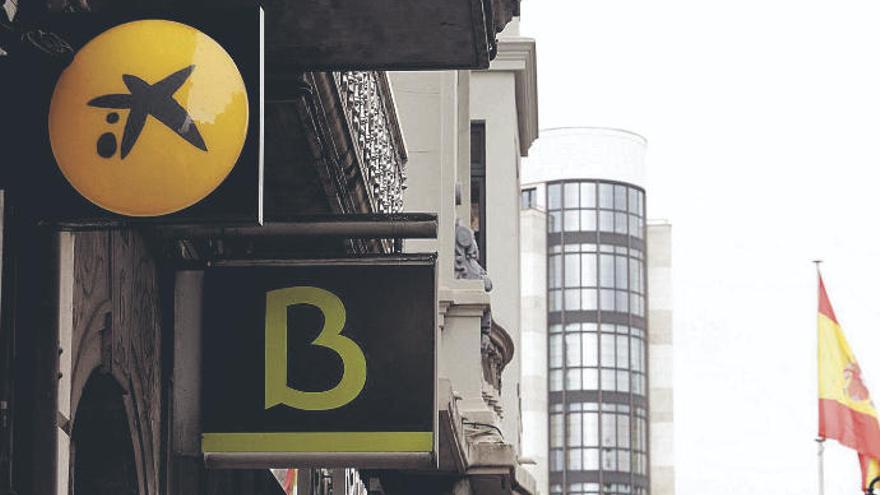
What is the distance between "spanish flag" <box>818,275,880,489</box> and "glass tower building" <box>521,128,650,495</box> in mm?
51572

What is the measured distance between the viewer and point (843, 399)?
5062 cm

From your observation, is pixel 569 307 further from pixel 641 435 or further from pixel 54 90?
pixel 54 90

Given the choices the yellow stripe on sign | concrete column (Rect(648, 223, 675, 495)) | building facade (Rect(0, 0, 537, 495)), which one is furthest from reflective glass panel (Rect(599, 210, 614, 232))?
the yellow stripe on sign

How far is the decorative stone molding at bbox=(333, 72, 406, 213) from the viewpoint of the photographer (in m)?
12.9

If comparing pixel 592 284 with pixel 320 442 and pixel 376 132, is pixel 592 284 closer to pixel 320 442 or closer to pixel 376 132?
pixel 376 132

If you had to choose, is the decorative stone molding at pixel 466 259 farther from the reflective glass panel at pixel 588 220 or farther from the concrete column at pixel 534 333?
the reflective glass panel at pixel 588 220

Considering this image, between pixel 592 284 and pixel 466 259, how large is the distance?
8179 centimetres

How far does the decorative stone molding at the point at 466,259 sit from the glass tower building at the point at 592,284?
257 feet

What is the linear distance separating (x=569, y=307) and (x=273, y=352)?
96.5 metres

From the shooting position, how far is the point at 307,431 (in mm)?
10250

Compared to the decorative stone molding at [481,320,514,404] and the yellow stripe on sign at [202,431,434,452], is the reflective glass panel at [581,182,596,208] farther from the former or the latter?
the yellow stripe on sign at [202,431,434,452]

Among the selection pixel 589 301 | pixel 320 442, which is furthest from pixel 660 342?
pixel 320 442

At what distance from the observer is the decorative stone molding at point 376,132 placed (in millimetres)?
12852

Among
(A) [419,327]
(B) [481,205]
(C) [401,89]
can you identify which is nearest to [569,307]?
(B) [481,205]
